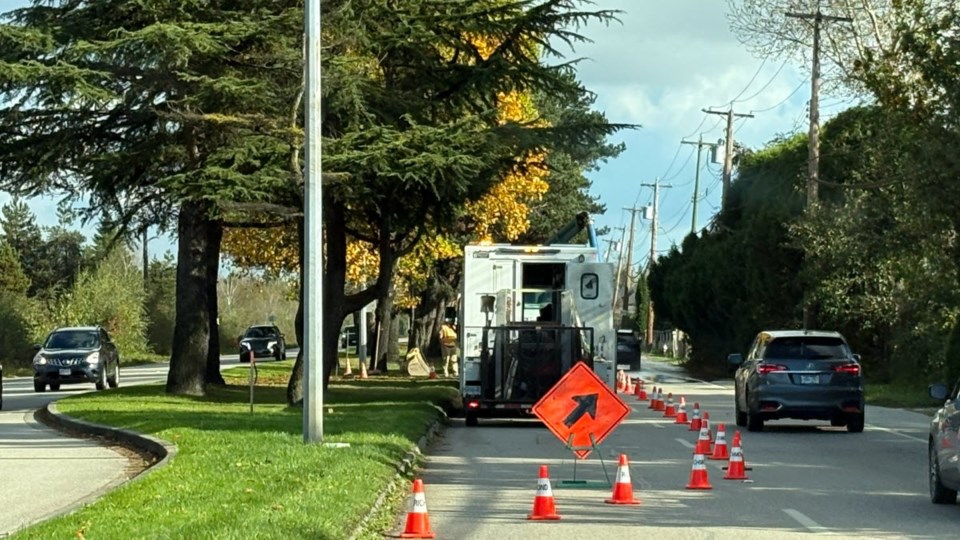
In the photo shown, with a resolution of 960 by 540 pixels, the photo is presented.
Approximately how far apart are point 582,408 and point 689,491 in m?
1.54

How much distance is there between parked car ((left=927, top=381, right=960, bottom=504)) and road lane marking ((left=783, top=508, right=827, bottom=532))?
1.35 metres

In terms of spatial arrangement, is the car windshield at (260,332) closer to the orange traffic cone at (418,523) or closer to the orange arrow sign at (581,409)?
the orange arrow sign at (581,409)

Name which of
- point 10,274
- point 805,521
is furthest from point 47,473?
point 10,274

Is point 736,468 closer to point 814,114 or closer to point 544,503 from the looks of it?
point 544,503

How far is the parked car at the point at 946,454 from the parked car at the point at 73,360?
29622 mm

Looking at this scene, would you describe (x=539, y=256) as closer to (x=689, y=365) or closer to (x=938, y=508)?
(x=938, y=508)

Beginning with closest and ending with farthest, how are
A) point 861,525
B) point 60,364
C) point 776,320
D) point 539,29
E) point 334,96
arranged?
point 861,525
point 334,96
point 539,29
point 60,364
point 776,320

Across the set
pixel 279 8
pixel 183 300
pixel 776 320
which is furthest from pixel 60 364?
pixel 776 320

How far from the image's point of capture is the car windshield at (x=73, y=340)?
139 feet

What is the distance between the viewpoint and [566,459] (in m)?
20.6

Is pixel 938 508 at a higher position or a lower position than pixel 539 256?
lower

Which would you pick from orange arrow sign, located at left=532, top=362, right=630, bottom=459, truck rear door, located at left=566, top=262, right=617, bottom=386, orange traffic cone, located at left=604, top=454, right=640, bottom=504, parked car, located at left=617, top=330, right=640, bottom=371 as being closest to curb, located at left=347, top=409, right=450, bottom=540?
orange arrow sign, located at left=532, top=362, right=630, bottom=459

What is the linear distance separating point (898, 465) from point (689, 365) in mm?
46848

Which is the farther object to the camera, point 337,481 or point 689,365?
point 689,365
